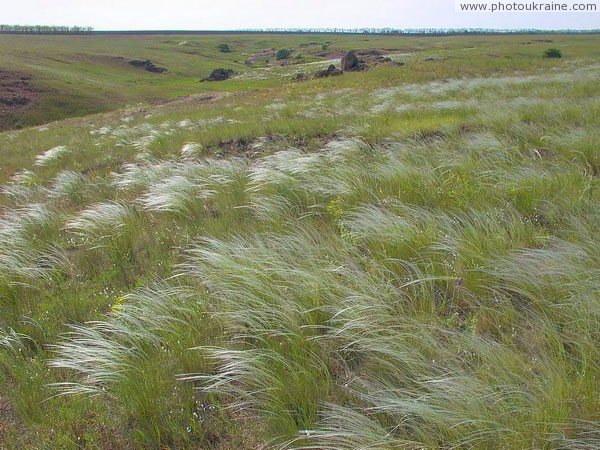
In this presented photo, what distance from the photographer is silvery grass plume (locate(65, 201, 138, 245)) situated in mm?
4492

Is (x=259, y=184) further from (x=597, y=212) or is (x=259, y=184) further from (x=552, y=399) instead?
(x=552, y=399)

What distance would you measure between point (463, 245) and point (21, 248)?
4264 mm

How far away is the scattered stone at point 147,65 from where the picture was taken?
80188mm

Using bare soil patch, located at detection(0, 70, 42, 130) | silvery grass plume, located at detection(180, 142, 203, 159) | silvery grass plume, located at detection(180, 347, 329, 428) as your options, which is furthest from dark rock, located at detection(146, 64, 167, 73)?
silvery grass plume, located at detection(180, 347, 329, 428)

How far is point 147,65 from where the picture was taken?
8138 cm

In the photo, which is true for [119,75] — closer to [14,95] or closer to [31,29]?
[14,95]

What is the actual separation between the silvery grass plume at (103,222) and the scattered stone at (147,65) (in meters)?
83.9

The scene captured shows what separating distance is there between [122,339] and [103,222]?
98.8 inches

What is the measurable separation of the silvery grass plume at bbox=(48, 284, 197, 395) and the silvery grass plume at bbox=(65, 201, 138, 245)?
1737 millimetres

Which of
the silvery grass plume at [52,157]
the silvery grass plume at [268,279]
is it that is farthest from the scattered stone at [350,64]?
the silvery grass plume at [268,279]

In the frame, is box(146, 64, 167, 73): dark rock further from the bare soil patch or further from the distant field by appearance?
the bare soil patch

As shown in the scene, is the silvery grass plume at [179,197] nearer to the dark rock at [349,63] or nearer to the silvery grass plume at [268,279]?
the silvery grass plume at [268,279]

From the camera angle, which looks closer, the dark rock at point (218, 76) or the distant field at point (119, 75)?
the distant field at point (119, 75)

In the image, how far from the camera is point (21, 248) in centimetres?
428
